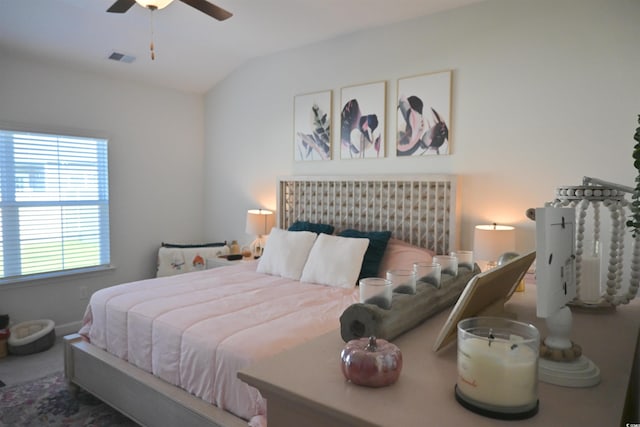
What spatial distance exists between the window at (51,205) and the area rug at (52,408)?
1.18m

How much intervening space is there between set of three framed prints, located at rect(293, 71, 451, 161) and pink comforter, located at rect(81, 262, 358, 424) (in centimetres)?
137

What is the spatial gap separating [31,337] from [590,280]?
12.9ft

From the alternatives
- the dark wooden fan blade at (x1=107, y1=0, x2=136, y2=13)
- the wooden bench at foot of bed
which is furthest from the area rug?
the dark wooden fan blade at (x1=107, y1=0, x2=136, y2=13)

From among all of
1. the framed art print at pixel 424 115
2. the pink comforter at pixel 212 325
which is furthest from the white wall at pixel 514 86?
the pink comforter at pixel 212 325

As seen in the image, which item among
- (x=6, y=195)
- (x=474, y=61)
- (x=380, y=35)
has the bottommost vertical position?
(x=6, y=195)

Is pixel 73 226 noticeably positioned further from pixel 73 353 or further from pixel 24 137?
pixel 73 353

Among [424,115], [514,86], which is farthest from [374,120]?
[514,86]

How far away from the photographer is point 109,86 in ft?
13.6

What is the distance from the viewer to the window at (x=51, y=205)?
140 inches

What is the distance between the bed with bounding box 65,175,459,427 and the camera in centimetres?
187

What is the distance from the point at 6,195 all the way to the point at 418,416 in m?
4.03

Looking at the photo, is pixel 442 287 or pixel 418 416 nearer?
pixel 418 416

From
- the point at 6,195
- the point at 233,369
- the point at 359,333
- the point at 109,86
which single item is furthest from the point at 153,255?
the point at 359,333

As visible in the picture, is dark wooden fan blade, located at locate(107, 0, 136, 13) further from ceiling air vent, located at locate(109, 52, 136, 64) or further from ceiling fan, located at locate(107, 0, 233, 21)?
ceiling air vent, located at locate(109, 52, 136, 64)
